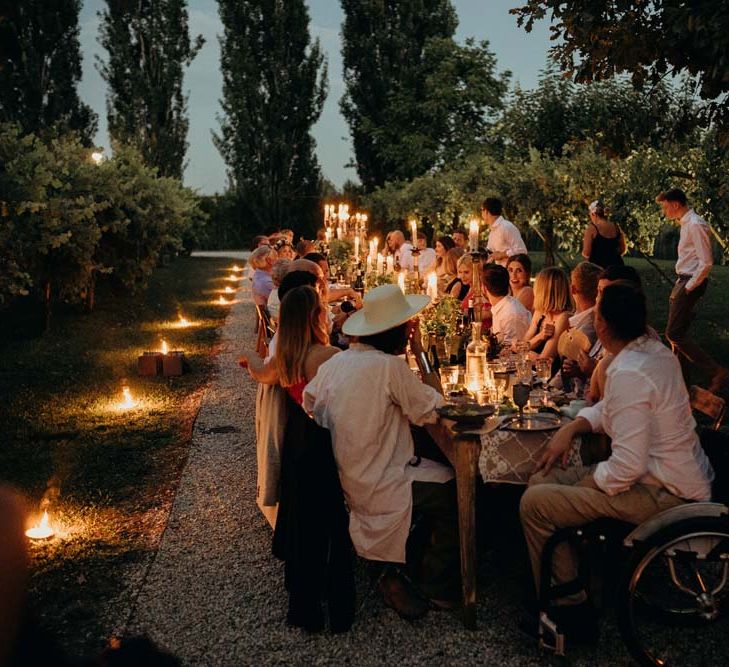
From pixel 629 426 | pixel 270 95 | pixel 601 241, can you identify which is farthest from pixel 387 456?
pixel 270 95

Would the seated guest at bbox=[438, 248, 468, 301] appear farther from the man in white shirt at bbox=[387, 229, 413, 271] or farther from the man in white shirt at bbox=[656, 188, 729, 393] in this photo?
the man in white shirt at bbox=[656, 188, 729, 393]

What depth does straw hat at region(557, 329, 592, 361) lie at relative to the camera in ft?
18.0

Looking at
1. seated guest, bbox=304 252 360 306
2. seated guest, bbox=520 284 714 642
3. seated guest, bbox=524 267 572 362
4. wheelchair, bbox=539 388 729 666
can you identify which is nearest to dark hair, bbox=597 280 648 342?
seated guest, bbox=520 284 714 642

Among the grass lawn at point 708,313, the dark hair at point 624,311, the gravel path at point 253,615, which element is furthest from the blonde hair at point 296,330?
the grass lawn at point 708,313

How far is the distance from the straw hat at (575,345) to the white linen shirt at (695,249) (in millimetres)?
3689

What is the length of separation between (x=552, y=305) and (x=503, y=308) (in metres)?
0.52

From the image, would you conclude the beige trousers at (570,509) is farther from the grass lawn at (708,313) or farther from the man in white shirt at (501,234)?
the man in white shirt at (501,234)

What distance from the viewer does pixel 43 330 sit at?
15102mm

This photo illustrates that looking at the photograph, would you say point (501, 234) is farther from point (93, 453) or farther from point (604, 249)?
point (93, 453)

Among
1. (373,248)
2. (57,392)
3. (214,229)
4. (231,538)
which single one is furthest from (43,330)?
(214,229)

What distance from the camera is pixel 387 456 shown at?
395 cm

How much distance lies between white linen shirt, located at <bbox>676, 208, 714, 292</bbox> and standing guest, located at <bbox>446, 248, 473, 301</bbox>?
7.14ft

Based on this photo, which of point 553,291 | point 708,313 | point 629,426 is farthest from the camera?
point 708,313

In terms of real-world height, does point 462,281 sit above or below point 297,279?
below
